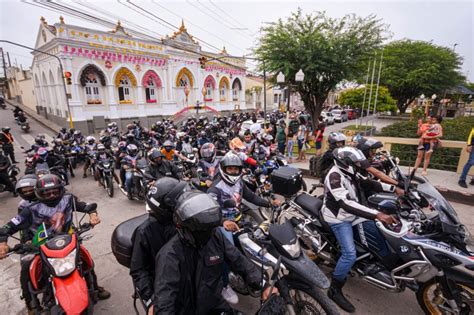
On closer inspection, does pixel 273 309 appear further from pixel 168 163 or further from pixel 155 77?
pixel 155 77

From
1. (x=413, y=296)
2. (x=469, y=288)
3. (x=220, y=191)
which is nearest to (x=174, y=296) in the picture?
(x=220, y=191)

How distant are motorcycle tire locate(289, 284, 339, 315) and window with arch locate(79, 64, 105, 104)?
67.2ft

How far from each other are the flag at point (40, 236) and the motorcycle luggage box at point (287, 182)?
3062 millimetres

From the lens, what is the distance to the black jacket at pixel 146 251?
203 cm

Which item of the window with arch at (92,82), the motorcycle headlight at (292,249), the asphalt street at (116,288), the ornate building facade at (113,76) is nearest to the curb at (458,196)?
the asphalt street at (116,288)

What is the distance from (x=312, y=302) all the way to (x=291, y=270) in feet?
1.66

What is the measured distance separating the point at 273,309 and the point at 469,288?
2.23 meters

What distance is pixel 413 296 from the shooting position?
10.9 feet

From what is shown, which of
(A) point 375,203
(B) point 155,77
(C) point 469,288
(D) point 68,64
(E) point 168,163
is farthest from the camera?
(B) point 155,77

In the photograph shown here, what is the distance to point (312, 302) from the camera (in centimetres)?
242

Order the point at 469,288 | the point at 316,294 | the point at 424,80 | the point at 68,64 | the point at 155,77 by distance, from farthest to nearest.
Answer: the point at 424,80, the point at 155,77, the point at 68,64, the point at 469,288, the point at 316,294

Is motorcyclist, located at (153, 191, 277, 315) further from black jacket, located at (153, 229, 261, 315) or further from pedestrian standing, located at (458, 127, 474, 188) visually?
pedestrian standing, located at (458, 127, 474, 188)

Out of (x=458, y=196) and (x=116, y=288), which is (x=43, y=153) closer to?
(x=116, y=288)

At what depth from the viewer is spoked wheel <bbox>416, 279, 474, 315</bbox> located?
262 cm
